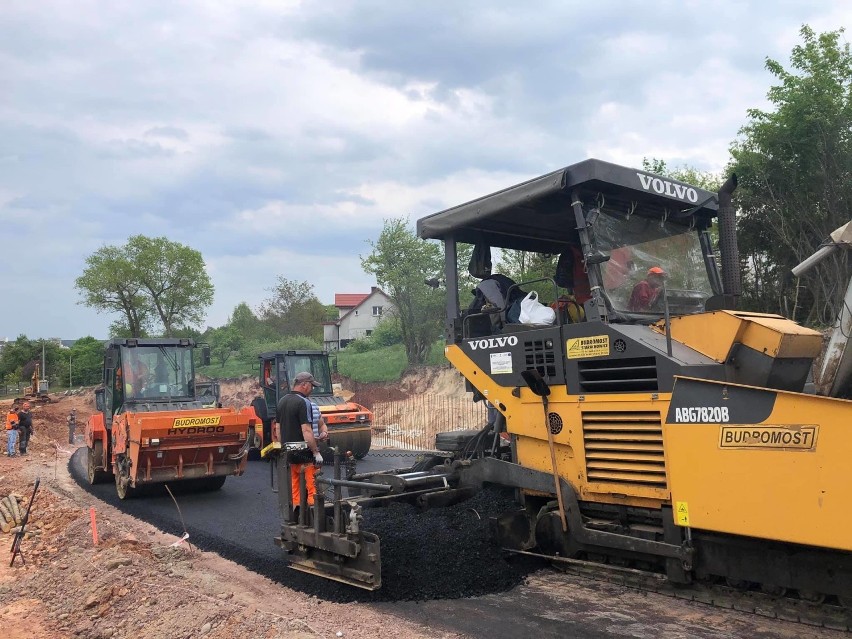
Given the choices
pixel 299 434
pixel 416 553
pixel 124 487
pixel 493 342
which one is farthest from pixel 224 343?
pixel 493 342

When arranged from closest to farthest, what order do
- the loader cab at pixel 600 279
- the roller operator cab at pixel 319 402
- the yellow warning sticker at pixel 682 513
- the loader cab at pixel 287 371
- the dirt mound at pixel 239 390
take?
the yellow warning sticker at pixel 682 513
the loader cab at pixel 600 279
the roller operator cab at pixel 319 402
the loader cab at pixel 287 371
the dirt mound at pixel 239 390

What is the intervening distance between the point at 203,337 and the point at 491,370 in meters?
46.4

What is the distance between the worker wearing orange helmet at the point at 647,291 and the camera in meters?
5.12

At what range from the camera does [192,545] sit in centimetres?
738

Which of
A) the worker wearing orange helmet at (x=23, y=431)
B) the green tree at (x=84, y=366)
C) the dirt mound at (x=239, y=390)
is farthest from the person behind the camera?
the green tree at (x=84, y=366)

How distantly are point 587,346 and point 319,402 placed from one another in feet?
35.9

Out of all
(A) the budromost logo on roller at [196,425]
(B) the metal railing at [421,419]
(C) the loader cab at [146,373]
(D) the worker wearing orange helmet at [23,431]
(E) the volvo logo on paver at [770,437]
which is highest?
(C) the loader cab at [146,373]

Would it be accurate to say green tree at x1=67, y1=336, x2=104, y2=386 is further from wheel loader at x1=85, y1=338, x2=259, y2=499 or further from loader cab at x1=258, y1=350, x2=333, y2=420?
wheel loader at x1=85, y1=338, x2=259, y2=499

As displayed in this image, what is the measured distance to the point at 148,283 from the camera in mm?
47438

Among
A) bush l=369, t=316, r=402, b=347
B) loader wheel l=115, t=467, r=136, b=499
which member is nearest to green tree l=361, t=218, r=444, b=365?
bush l=369, t=316, r=402, b=347

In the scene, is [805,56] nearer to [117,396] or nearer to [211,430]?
[211,430]

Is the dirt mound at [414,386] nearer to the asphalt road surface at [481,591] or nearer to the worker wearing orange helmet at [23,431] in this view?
the worker wearing orange helmet at [23,431]

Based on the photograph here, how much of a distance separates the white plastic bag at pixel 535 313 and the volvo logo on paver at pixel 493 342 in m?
0.17

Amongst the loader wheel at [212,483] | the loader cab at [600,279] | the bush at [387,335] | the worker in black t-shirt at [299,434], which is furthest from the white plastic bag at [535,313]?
the bush at [387,335]
